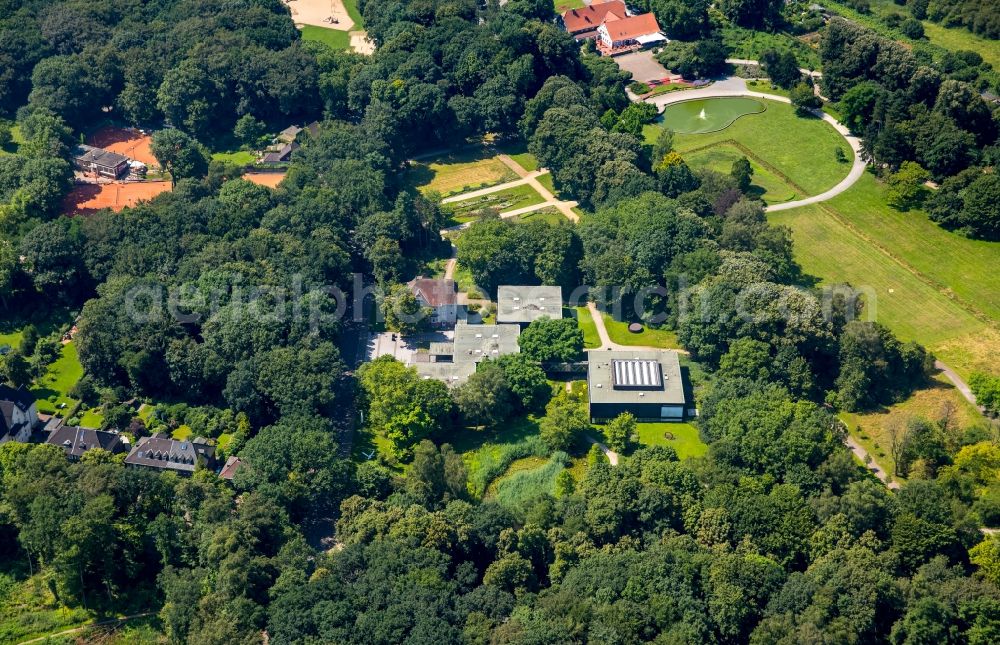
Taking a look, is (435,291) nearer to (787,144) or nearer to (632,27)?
(787,144)

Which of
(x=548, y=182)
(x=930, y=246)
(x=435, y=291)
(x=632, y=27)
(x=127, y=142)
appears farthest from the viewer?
(x=632, y=27)

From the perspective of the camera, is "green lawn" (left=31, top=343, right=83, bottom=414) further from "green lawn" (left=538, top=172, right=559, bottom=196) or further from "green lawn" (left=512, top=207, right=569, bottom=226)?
"green lawn" (left=538, top=172, right=559, bottom=196)

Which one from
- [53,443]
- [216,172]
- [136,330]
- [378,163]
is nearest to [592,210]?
[378,163]

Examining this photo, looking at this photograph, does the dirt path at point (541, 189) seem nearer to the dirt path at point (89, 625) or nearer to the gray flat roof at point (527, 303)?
the gray flat roof at point (527, 303)

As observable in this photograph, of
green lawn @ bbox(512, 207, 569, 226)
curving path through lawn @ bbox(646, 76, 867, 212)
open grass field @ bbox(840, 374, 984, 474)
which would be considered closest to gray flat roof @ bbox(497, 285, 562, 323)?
green lawn @ bbox(512, 207, 569, 226)

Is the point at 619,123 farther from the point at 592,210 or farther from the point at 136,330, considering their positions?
the point at 136,330

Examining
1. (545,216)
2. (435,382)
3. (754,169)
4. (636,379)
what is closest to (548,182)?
(545,216)

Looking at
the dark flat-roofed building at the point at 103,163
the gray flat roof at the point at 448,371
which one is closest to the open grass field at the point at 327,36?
the dark flat-roofed building at the point at 103,163
